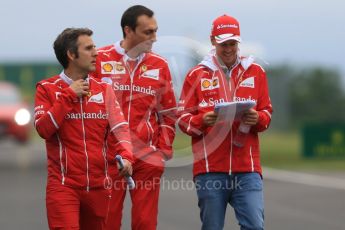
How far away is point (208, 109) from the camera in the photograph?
31.0ft

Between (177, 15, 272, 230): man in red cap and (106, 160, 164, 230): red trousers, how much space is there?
48 cm

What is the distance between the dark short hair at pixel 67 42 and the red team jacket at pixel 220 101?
121 centimetres

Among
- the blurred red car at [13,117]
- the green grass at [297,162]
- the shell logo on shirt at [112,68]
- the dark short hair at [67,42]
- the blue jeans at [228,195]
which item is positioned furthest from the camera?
the blurred red car at [13,117]

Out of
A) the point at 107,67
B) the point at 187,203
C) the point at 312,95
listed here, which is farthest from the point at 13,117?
the point at 312,95

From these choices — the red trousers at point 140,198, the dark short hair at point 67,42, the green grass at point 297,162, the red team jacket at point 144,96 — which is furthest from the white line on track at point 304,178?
the dark short hair at point 67,42

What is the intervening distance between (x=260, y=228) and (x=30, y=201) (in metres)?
9.31

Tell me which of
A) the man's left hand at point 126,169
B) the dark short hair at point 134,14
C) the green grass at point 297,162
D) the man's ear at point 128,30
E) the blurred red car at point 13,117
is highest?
the dark short hair at point 134,14

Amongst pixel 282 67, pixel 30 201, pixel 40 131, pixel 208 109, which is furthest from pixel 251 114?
pixel 282 67

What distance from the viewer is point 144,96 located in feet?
32.1

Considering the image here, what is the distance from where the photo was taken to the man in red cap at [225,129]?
9273 mm

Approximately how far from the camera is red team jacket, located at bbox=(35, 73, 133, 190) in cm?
855

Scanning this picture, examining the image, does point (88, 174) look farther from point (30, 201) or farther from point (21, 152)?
point (21, 152)

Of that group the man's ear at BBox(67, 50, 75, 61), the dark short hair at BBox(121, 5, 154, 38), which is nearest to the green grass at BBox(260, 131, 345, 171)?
the dark short hair at BBox(121, 5, 154, 38)

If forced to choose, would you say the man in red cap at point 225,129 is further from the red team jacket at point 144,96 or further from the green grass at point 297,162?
the green grass at point 297,162
